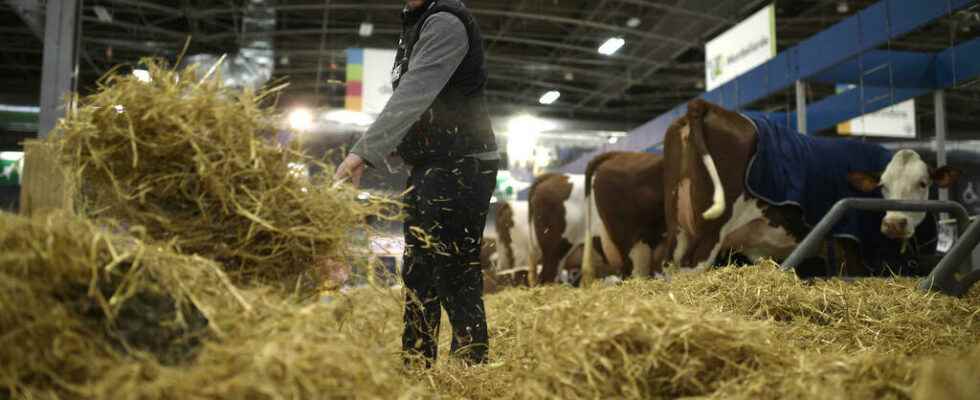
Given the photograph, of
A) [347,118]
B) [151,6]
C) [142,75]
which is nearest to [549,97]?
[347,118]

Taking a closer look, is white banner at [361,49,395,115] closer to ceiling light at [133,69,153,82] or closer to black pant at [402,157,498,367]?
black pant at [402,157,498,367]

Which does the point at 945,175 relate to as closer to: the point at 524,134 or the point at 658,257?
the point at 658,257

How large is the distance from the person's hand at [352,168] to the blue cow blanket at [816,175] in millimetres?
3130

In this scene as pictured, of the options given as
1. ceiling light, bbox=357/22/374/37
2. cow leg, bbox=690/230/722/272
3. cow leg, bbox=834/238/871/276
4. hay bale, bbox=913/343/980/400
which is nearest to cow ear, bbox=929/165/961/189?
cow leg, bbox=834/238/871/276

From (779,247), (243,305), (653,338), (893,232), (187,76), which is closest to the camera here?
(243,305)

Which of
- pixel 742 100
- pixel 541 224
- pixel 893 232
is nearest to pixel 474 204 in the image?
pixel 893 232

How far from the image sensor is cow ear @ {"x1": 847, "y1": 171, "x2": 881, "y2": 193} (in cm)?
463

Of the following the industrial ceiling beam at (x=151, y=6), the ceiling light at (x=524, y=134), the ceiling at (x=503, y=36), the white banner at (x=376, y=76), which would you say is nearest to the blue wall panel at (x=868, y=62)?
the ceiling at (x=503, y=36)

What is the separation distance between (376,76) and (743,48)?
500cm

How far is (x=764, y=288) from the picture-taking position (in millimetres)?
2395

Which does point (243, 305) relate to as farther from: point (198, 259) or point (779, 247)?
point (779, 247)

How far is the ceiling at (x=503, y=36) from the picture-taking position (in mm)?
11039

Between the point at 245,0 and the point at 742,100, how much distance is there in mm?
7425

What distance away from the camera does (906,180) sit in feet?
15.0
